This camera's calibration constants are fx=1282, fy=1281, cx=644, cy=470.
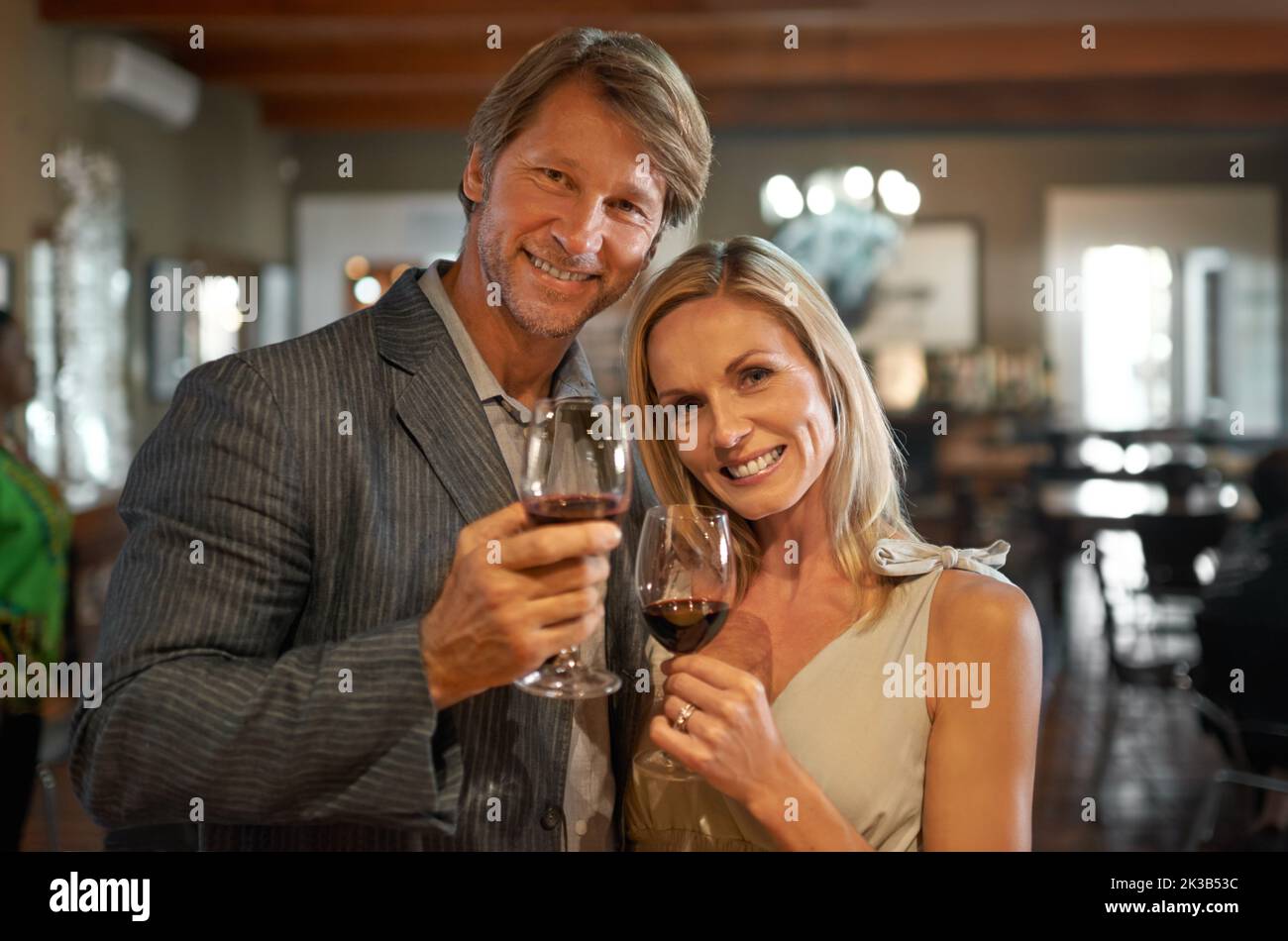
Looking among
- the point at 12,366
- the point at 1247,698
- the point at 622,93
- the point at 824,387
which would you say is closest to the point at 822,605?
the point at 824,387

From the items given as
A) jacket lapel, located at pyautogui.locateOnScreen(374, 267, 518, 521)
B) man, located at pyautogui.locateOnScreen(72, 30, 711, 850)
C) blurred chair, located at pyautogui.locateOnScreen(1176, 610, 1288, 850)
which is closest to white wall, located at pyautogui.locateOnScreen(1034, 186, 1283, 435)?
blurred chair, located at pyautogui.locateOnScreen(1176, 610, 1288, 850)

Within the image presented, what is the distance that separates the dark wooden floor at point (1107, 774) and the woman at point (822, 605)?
2.65 metres

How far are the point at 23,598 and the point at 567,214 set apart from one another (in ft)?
8.03

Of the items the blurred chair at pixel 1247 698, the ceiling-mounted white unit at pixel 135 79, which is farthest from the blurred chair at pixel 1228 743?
the ceiling-mounted white unit at pixel 135 79

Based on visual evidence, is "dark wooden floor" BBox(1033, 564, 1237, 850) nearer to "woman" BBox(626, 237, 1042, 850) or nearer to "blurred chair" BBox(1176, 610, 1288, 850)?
"blurred chair" BBox(1176, 610, 1288, 850)

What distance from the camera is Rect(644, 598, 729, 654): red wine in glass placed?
4.56 ft

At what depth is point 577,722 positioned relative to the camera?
5.24 feet

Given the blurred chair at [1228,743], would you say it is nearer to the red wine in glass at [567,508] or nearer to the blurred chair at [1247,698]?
the blurred chair at [1247,698]

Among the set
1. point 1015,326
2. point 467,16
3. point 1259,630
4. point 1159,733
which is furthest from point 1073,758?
point 1015,326

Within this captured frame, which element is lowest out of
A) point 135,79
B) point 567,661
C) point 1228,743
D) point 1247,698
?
point 1228,743

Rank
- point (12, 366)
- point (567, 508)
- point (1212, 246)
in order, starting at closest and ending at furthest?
point (567, 508) < point (12, 366) < point (1212, 246)

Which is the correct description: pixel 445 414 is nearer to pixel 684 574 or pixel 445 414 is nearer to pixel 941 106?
pixel 684 574

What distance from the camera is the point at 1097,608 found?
8.40m
